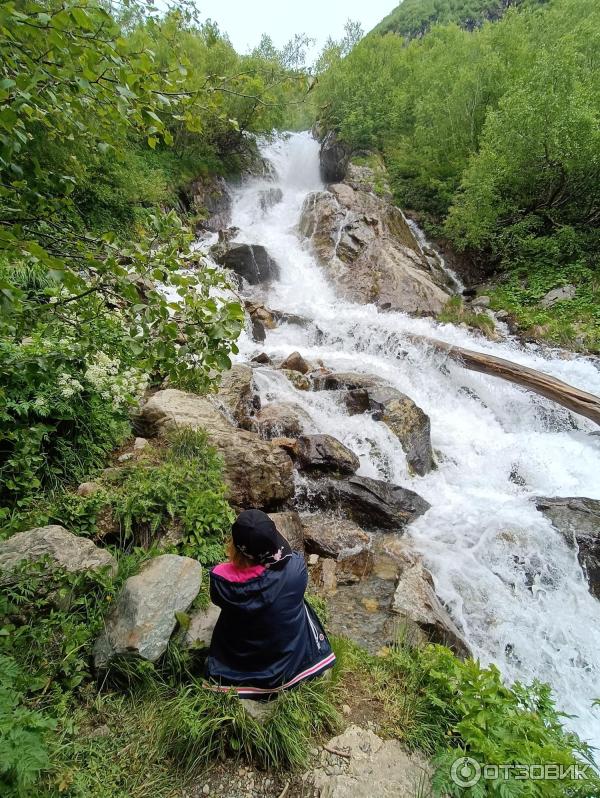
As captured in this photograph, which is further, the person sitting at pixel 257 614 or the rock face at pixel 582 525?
the rock face at pixel 582 525

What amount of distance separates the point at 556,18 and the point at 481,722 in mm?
25353

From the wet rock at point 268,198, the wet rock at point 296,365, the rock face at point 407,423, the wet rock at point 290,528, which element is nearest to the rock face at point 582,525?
the rock face at point 407,423

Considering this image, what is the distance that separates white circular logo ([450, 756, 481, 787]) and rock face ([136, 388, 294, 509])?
135 inches

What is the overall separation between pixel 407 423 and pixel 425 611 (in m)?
4.04

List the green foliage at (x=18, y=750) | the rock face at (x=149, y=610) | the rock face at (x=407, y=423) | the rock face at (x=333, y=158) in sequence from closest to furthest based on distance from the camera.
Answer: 1. the green foliage at (x=18, y=750)
2. the rock face at (x=149, y=610)
3. the rock face at (x=407, y=423)
4. the rock face at (x=333, y=158)

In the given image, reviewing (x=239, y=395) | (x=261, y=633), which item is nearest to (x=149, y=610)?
(x=261, y=633)

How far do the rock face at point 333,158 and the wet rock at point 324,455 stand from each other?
19.0m

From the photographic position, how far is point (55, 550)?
10.5 ft

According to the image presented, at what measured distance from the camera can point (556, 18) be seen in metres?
17.0

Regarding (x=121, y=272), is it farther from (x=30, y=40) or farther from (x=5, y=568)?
(x=5, y=568)

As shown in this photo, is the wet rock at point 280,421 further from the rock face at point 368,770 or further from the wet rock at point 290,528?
the rock face at point 368,770

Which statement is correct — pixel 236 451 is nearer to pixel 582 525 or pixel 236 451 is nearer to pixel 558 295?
pixel 582 525

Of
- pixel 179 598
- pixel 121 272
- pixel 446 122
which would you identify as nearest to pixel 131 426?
pixel 179 598

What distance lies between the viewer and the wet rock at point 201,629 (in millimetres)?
2934
